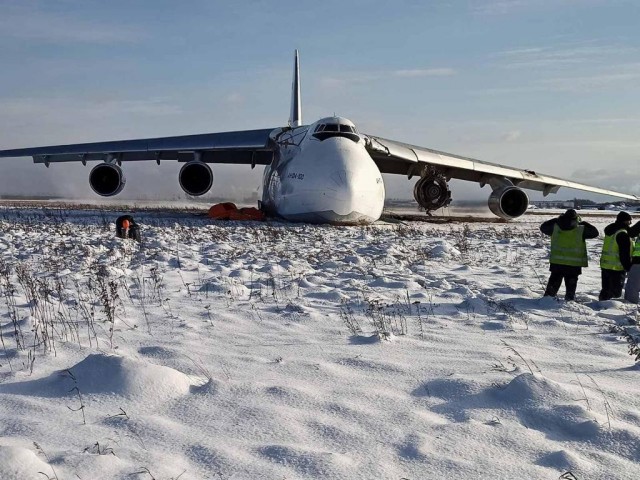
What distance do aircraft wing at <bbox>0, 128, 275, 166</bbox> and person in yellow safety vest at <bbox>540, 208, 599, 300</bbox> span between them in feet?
45.5

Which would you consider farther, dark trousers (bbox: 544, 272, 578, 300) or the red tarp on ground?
the red tarp on ground

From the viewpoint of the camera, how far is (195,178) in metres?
19.6

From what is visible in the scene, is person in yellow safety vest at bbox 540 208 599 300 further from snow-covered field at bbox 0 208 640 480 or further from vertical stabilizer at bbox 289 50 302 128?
vertical stabilizer at bbox 289 50 302 128

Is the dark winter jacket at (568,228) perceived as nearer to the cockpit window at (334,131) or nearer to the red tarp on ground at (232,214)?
the cockpit window at (334,131)

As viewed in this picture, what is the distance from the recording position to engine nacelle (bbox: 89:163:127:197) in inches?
789

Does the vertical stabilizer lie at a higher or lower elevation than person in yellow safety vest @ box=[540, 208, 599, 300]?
higher

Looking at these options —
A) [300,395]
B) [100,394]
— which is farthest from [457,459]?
[100,394]

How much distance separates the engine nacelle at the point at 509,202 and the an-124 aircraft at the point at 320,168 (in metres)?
0.03

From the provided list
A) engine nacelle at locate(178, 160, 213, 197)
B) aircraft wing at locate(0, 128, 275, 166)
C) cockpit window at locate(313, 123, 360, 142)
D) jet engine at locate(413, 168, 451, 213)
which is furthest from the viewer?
jet engine at locate(413, 168, 451, 213)

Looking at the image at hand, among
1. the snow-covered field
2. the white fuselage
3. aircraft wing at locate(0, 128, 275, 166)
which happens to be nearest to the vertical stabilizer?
aircraft wing at locate(0, 128, 275, 166)

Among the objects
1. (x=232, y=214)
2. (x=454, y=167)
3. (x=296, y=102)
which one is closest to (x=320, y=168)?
(x=232, y=214)

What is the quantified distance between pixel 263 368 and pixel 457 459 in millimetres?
1509

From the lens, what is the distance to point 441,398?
3.15 meters

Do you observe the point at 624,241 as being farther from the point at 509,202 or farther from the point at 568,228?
the point at 509,202
